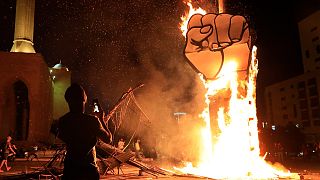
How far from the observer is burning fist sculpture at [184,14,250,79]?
9.98m

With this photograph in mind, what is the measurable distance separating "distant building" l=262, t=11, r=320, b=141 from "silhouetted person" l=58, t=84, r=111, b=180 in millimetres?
47616

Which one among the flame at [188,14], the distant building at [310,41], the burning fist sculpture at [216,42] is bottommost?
the burning fist sculpture at [216,42]

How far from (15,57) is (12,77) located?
2.06 metres

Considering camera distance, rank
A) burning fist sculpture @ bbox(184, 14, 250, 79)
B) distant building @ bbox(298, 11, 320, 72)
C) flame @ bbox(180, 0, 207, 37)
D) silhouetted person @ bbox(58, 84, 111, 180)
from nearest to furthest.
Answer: silhouetted person @ bbox(58, 84, 111, 180)
burning fist sculpture @ bbox(184, 14, 250, 79)
flame @ bbox(180, 0, 207, 37)
distant building @ bbox(298, 11, 320, 72)

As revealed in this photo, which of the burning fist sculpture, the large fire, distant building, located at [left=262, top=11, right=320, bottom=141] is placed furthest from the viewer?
distant building, located at [left=262, top=11, right=320, bottom=141]

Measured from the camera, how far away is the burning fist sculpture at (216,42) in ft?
32.7

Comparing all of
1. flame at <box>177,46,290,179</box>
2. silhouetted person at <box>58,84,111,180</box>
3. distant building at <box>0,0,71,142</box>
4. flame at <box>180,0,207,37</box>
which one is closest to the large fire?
flame at <box>177,46,290,179</box>

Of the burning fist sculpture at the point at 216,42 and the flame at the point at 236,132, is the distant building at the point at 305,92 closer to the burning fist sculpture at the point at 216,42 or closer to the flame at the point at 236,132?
the flame at the point at 236,132

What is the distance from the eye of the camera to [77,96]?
3576mm

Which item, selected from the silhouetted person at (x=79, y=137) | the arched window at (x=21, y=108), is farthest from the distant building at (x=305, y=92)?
the silhouetted person at (x=79, y=137)

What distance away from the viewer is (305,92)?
50.4m

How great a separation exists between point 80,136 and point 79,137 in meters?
0.02

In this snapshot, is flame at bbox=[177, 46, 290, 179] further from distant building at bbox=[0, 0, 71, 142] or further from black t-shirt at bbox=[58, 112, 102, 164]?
distant building at bbox=[0, 0, 71, 142]

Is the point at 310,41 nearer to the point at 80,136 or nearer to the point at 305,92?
the point at 305,92
